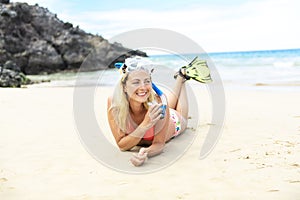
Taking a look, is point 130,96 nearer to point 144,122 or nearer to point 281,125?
point 144,122

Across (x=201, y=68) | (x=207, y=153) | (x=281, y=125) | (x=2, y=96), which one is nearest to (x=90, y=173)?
(x=207, y=153)

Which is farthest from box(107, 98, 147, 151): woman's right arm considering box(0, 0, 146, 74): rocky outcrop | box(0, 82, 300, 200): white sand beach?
box(0, 0, 146, 74): rocky outcrop

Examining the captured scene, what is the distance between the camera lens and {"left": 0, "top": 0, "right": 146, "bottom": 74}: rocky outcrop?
91.1ft

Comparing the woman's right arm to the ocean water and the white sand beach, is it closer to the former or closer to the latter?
the white sand beach

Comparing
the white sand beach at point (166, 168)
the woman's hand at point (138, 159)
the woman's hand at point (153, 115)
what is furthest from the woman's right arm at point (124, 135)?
the white sand beach at point (166, 168)

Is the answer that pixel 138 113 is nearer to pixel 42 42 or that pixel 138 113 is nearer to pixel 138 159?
pixel 138 159

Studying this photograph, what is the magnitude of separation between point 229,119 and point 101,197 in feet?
11.0

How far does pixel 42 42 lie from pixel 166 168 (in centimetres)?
2904

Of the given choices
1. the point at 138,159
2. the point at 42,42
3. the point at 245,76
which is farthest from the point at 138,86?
the point at 42,42

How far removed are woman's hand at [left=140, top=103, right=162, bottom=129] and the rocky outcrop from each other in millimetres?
23365

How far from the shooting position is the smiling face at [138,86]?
3.40 meters

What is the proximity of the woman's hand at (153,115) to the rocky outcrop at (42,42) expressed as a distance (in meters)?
23.4

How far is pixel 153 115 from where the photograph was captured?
3.34m

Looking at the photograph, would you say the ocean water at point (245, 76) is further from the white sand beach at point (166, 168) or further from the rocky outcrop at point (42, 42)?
the rocky outcrop at point (42, 42)
